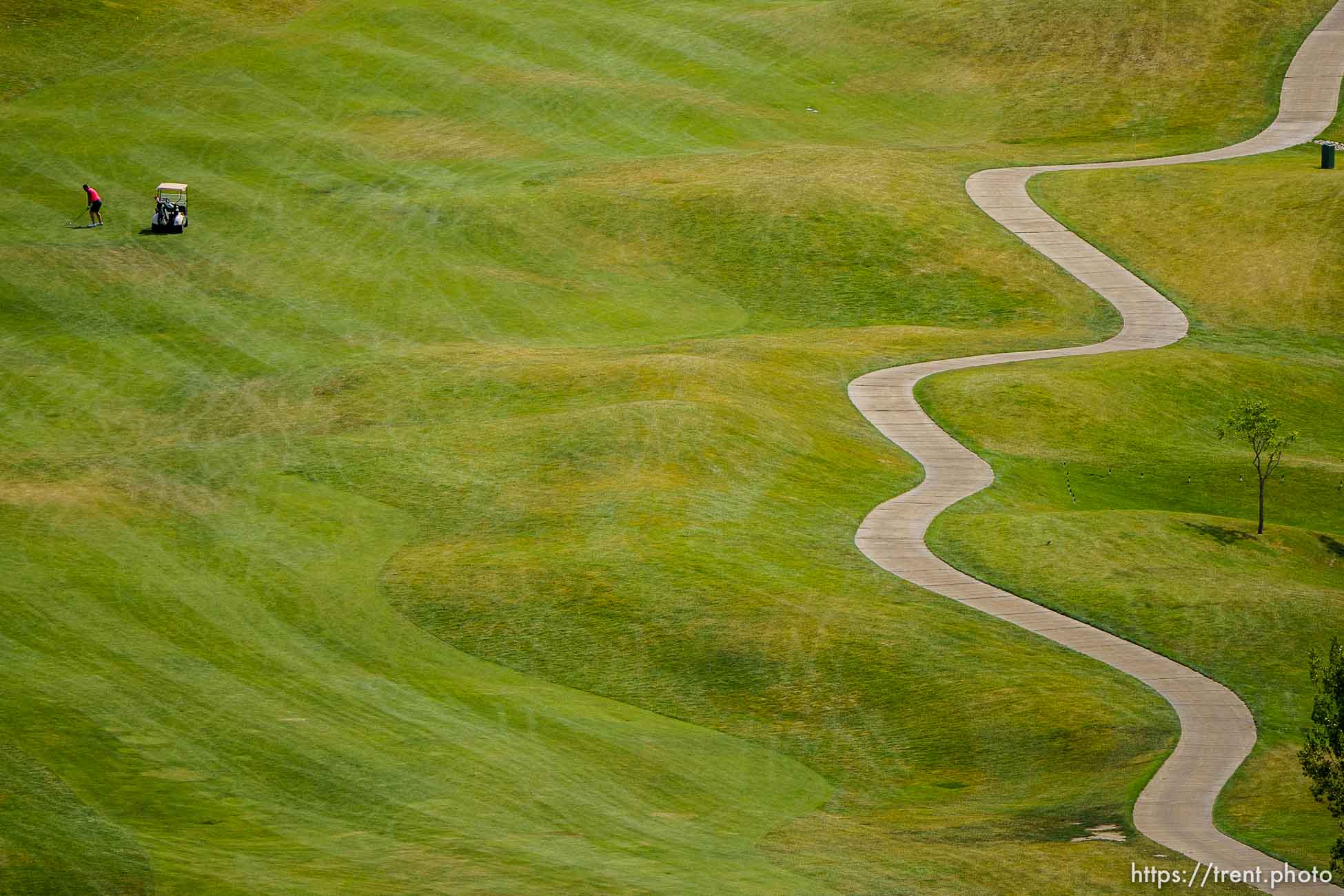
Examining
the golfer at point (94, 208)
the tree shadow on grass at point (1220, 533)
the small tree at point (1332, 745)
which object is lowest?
the small tree at point (1332, 745)

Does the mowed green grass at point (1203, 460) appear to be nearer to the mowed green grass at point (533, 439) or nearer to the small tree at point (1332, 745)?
the small tree at point (1332, 745)

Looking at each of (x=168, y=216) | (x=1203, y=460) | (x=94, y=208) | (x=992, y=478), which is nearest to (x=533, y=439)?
(x=992, y=478)

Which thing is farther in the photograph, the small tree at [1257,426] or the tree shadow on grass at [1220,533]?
the small tree at [1257,426]

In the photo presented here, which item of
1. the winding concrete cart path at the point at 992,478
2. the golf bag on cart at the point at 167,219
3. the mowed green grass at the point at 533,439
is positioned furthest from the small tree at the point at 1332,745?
the golf bag on cart at the point at 167,219

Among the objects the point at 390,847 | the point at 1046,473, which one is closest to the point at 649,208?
the point at 1046,473

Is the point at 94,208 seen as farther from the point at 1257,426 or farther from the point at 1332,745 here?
the point at 1332,745

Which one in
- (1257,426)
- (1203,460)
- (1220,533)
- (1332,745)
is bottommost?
(1332,745)

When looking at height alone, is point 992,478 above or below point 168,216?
below

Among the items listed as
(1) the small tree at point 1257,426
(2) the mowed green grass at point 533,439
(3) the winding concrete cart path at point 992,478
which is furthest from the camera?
(1) the small tree at point 1257,426
